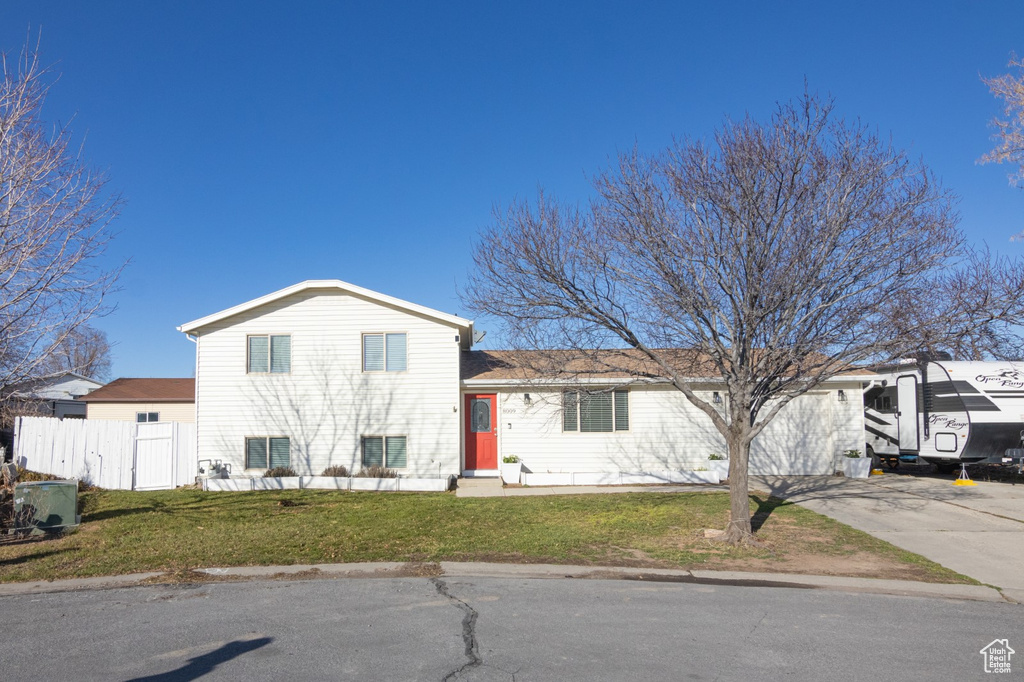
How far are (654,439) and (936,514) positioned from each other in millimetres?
6673

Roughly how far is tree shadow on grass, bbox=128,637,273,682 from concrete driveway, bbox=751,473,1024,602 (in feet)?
26.7

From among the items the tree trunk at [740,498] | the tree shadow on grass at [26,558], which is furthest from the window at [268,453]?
the tree trunk at [740,498]

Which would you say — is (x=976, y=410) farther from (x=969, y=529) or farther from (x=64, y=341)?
(x=64, y=341)

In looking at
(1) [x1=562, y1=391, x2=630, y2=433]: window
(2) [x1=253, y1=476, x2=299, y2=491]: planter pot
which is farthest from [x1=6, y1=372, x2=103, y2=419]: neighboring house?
(1) [x1=562, y1=391, x2=630, y2=433]: window

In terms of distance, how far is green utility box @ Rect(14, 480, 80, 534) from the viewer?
1088cm

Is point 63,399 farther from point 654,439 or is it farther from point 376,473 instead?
point 654,439

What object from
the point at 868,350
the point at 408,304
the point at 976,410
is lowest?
the point at 976,410

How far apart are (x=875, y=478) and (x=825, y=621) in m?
12.5

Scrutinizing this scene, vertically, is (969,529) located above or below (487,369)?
below

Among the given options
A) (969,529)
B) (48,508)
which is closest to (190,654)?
(48,508)

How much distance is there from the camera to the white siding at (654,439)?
17.7 meters

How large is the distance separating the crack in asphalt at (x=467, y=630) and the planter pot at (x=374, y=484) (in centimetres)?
770

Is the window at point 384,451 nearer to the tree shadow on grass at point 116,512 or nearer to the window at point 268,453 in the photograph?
the window at point 268,453

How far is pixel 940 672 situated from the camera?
17.6 ft
